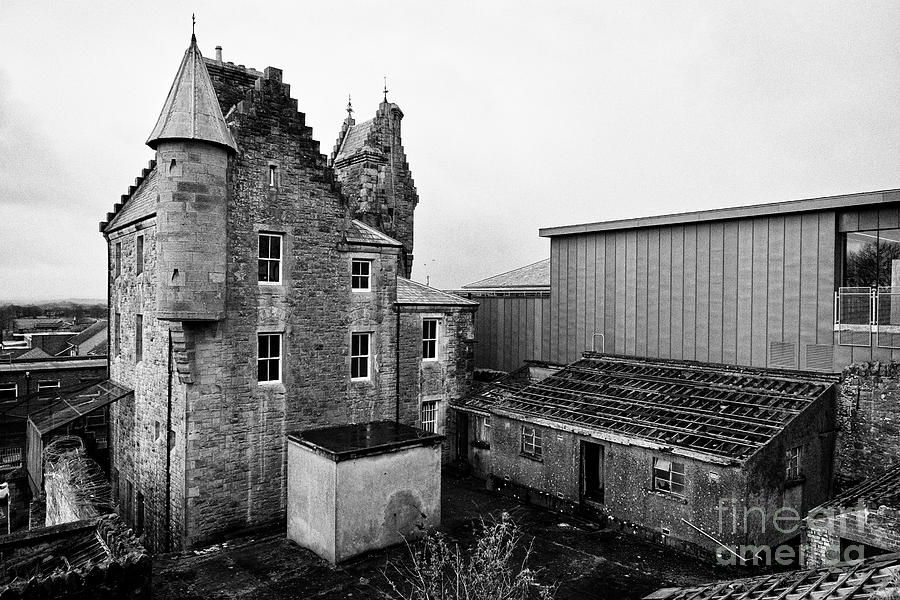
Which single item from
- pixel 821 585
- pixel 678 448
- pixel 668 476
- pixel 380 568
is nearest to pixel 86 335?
pixel 380 568

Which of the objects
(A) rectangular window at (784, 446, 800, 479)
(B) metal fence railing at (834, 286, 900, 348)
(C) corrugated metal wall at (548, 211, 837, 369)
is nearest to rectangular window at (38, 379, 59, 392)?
(C) corrugated metal wall at (548, 211, 837, 369)

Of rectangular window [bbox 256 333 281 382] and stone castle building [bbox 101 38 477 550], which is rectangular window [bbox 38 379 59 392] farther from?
rectangular window [bbox 256 333 281 382]

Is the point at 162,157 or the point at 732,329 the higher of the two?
the point at 162,157

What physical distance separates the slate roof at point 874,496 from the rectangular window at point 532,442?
798 centimetres

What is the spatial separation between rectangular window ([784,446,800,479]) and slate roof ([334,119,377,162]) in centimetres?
2062

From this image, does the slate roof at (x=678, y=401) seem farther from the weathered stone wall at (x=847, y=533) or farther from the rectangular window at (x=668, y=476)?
the weathered stone wall at (x=847, y=533)

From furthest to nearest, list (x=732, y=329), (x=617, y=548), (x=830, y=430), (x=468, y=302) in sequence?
(x=468, y=302) → (x=732, y=329) → (x=830, y=430) → (x=617, y=548)

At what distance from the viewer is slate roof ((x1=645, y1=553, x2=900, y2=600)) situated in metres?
7.66

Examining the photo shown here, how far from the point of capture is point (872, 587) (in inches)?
299

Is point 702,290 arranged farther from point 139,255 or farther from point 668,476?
point 139,255

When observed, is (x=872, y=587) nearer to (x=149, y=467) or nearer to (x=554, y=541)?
(x=554, y=541)

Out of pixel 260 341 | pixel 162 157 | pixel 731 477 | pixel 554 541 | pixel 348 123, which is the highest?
pixel 348 123

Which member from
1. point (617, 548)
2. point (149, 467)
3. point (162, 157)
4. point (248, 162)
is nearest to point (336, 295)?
point (248, 162)

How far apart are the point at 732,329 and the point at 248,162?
16495mm
